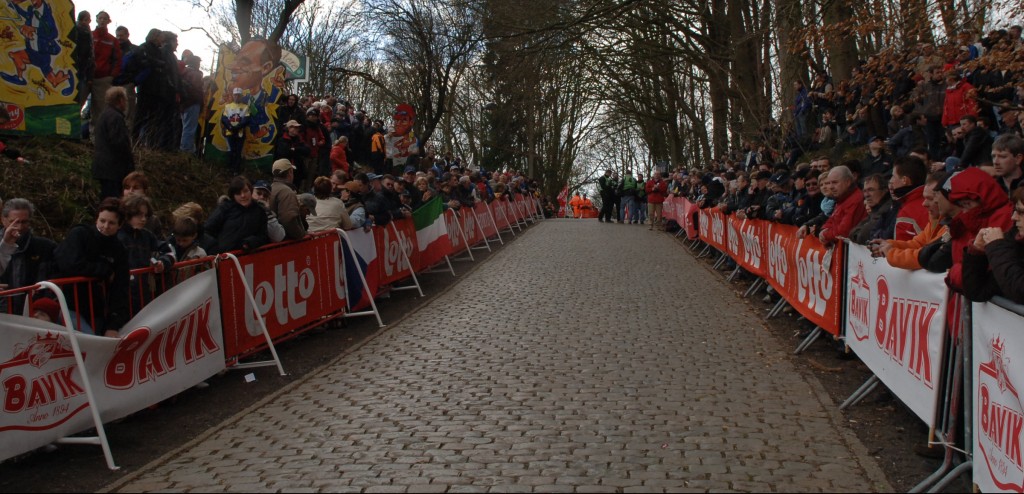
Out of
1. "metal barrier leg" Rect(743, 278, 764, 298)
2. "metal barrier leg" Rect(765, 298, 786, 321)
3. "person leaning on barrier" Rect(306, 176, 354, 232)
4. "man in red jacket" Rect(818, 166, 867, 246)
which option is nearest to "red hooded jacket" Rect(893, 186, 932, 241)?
"man in red jacket" Rect(818, 166, 867, 246)

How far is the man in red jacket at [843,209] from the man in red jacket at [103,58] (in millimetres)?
10149

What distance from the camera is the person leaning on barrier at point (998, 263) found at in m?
4.29

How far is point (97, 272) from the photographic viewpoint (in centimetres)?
638

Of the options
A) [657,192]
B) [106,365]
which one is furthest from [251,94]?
[657,192]

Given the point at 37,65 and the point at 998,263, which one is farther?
the point at 37,65

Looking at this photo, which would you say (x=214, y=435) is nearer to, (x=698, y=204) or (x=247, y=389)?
(x=247, y=389)

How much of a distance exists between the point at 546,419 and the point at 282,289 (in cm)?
403

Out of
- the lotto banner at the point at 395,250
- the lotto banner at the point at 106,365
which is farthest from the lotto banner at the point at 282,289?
the lotto banner at the point at 395,250

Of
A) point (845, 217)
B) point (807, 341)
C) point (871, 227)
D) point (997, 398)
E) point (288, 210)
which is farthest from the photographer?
point (288, 210)

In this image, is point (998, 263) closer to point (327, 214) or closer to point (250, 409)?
point (250, 409)

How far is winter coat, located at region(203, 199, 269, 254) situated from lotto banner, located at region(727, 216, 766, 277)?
689 centimetres

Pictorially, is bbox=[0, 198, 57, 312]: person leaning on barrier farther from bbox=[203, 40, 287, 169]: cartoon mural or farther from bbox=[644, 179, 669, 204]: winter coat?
bbox=[644, 179, 669, 204]: winter coat

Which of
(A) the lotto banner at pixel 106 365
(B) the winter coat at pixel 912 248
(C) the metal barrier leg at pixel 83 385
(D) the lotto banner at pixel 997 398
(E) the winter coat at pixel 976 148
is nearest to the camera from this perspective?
(D) the lotto banner at pixel 997 398

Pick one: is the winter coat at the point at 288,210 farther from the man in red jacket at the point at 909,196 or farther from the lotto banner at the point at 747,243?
the lotto banner at the point at 747,243
